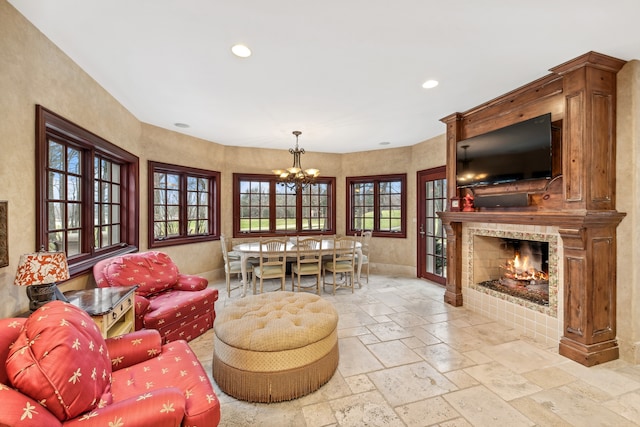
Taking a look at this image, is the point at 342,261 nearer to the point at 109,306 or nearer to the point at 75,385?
the point at 109,306

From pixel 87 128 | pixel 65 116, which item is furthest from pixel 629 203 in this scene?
pixel 87 128

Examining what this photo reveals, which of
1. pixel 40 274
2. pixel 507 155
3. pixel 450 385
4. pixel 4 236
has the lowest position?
pixel 450 385

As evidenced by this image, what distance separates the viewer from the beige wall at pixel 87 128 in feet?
6.48

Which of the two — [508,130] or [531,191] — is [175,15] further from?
[531,191]

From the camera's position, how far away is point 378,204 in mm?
6422

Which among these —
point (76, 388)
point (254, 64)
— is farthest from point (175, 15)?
point (76, 388)

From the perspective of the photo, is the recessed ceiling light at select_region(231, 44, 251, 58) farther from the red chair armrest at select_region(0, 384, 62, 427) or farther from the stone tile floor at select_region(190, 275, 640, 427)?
the stone tile floor at select_region(190, 275, 640, 427)

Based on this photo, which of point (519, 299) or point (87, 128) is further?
point (519, 299)

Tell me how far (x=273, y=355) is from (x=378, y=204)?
4809 millimetres

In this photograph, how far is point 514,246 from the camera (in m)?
3.98

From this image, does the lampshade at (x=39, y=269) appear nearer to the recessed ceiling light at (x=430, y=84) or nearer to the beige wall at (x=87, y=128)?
the beige wall at (x=87, y=128)

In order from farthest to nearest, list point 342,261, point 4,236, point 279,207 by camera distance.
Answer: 1. point 279,207
2. point 342,261
3. point 4,236

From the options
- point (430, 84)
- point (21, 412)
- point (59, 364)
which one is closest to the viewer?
point (21, 412)

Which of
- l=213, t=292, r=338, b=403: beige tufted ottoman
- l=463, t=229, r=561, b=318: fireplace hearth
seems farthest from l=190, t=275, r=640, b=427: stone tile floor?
l=463, t=229, r=561, b=318: fireplace hearth
